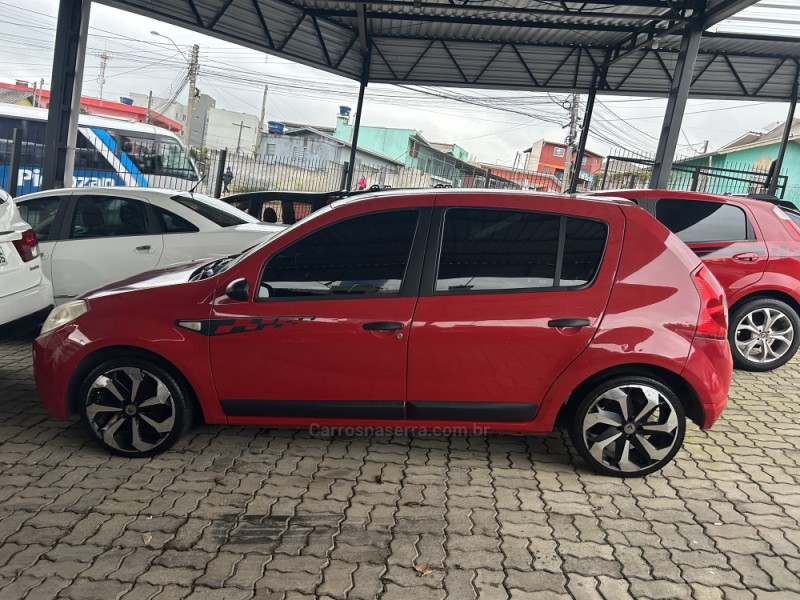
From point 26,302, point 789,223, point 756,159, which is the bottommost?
point 26,302

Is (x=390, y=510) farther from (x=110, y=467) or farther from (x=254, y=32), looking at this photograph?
(x=254, y=32)

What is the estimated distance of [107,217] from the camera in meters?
6.03

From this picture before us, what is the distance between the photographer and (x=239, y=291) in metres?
3.40

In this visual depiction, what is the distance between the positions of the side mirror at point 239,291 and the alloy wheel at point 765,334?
4.73 metres

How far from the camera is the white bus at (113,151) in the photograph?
17.6m

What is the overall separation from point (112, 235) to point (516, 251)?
4.34m

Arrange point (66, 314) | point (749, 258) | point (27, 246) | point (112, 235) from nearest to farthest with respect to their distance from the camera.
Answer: point (66, 314) → point (27, 246) → point (749, 258) → point (112, 235)

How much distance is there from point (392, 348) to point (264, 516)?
42.1 inches

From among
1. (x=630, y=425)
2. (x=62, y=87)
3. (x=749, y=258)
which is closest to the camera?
(x=630, y=425)

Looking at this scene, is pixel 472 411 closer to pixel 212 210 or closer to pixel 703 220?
pixel 703 220

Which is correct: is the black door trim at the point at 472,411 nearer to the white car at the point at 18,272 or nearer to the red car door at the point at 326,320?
the red car door at the point at 326,320

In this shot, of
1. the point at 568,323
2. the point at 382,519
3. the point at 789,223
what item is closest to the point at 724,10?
the point at 789,223

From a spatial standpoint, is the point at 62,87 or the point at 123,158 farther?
the point at 123,158

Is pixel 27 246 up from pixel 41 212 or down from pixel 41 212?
down
